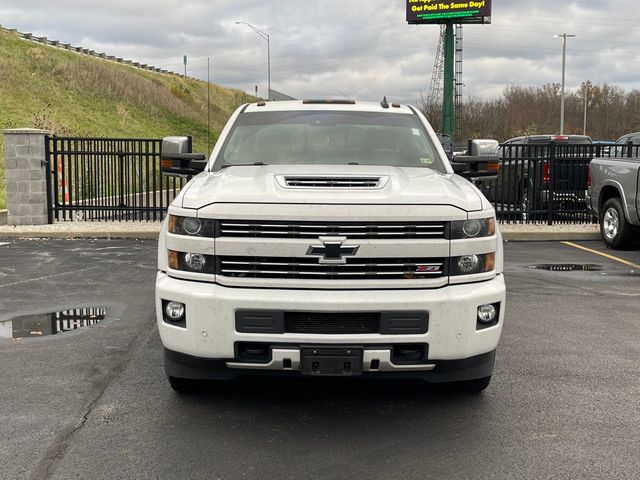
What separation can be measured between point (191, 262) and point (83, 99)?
45802 millimetres

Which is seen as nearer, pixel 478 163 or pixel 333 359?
pixel 333 359

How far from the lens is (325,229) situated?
377cm

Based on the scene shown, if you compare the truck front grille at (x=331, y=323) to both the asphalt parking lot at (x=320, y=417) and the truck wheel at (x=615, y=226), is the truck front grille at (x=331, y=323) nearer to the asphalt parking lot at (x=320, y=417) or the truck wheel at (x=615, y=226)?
the asphalt parking lot at (x=320, y=417)

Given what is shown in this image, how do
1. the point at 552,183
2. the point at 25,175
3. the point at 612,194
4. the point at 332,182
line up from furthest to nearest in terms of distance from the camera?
the point at 552,183
the point at 25,175
the point at 612,194
the point at 332,182

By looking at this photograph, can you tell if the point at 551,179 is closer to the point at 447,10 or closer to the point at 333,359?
the point at 333,359

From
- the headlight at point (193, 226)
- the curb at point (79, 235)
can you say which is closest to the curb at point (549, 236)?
the curb at point (79, 235)

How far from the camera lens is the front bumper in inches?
145

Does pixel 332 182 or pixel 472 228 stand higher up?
pixel 332 182

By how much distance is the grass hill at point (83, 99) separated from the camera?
37.9 metres

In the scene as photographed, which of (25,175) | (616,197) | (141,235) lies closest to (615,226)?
(616,197)

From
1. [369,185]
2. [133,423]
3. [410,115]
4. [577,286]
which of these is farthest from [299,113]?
[577,286]

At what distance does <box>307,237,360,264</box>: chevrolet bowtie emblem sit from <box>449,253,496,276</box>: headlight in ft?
1.86

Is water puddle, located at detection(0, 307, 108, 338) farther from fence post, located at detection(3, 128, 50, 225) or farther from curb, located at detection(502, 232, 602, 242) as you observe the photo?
curb, located at detection(502, 232, 602, 242)

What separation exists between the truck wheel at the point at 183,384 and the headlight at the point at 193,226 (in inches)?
38.3
